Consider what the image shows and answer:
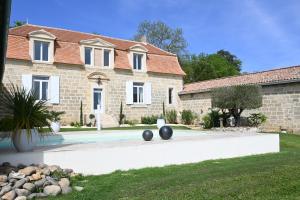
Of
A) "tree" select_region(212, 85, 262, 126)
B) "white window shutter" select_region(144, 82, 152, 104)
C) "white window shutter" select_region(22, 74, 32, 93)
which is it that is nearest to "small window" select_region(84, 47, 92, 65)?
"white window shutter" select_region(22, 74, 32, 93)

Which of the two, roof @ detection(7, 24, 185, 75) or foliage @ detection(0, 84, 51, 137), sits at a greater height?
roof @ detection(7, 24, 185, 75)

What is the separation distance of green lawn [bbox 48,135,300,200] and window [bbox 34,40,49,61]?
1859cm

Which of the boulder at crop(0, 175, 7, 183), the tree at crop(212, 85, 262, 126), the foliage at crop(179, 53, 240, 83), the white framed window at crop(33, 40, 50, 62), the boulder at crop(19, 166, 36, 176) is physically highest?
the foliage at crop(179, 53, 240, 83)

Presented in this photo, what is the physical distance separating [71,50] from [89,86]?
→ 2.94 metres

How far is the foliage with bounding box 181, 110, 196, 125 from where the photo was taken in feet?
98.6

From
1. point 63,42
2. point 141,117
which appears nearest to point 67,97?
point 63,42

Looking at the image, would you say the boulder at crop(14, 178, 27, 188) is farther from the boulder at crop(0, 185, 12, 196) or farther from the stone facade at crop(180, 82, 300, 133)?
the stone facade at crop(180, 82, 300, 133)

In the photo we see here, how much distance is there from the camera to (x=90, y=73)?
2742cm

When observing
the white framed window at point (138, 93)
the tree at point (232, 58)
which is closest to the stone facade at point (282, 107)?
the white framed window at point (138, 93)

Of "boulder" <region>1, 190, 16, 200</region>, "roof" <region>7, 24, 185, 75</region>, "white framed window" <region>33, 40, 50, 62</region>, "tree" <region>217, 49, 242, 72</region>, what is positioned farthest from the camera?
"tree" <region>217, 49, 242, 72</region>

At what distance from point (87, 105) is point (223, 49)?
3805cm

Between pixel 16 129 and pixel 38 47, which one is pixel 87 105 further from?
pixel 16 129

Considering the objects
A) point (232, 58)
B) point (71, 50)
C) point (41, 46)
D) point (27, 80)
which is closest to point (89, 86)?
point (71, 50)

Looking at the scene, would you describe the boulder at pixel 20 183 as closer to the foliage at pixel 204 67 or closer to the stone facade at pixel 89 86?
the stone facade at pixel 89 86
